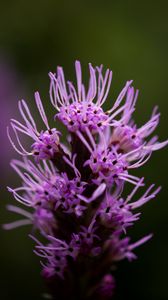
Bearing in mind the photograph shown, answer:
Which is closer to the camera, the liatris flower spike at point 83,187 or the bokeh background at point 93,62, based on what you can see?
the liatris flower spike at point 83,187

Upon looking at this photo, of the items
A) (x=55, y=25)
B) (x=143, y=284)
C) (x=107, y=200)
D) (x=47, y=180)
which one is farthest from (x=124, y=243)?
(x=55, y=25)

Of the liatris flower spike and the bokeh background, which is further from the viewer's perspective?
the bokeh background

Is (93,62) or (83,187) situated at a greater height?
(93,62)

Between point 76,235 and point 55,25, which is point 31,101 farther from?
point 76,235
